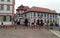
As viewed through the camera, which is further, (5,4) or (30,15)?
(30,15)

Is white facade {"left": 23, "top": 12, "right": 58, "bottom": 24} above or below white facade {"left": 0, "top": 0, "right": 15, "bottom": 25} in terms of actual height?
below

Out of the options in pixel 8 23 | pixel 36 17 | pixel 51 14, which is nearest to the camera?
pixel 8 23

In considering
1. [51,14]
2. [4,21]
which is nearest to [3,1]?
[4,21]

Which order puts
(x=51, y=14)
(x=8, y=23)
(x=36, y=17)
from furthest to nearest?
(x=51, y=14) < (x=36, y=17) < (x=8, y=23)

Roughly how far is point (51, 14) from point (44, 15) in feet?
19.9

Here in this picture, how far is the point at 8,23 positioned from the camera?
58.3 meters

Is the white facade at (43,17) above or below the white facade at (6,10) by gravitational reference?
below

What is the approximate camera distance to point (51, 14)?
3465 inches

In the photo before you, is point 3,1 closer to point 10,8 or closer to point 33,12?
point 10,8

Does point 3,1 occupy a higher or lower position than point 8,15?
higher

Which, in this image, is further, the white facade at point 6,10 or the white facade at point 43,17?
the white facade at point 43,17

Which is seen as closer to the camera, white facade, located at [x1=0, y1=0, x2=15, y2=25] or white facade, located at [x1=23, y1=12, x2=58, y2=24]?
white facade, located at [x1=0, y1=0, x2=15, y2=25]

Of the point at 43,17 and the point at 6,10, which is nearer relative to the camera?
the point at 6,10

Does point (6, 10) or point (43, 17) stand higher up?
point (6, 10)
